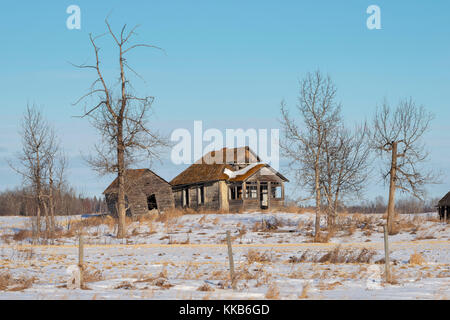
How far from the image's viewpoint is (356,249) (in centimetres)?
2188

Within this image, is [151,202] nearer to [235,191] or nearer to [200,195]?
[200,195]

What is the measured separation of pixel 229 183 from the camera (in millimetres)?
49312

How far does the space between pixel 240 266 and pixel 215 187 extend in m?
32.6

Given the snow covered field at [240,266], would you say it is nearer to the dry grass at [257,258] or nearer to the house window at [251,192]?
the dry grass at [257,258]

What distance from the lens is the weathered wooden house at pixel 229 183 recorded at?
48719 mm

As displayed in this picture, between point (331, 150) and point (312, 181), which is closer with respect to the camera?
point (312, 181)

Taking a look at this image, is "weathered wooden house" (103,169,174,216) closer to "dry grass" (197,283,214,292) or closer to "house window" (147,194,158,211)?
"house window" (147,194,158,211)

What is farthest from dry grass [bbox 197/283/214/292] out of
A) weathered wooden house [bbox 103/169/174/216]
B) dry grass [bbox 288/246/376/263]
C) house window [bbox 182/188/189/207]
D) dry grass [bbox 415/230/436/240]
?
house window [bbox 182/188/189/207]

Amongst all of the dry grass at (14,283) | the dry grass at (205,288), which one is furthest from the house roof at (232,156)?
the dry grass at (205,288)

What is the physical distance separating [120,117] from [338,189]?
47.9 feet

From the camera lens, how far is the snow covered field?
12344mm
